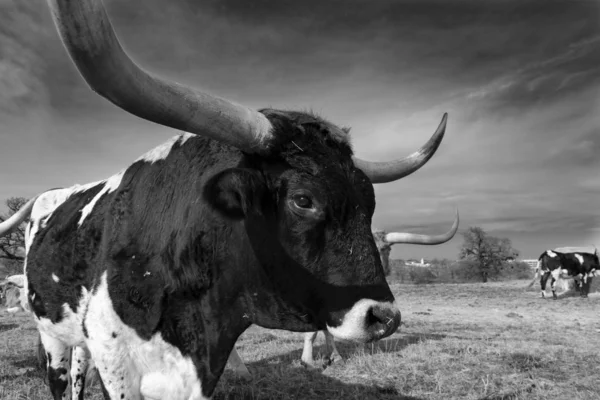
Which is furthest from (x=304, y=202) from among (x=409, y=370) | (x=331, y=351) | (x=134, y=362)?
(x=331, y=351)

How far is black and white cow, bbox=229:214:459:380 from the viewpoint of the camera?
508cm

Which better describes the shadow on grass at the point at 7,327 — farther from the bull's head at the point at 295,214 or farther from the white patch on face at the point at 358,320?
the white patch on face at the point at 358,320

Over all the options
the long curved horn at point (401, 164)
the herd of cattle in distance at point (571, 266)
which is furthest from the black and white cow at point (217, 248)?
the herd of cattle in distance at point (571, 266)

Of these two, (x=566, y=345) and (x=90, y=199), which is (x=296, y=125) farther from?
(x=566, y=345)

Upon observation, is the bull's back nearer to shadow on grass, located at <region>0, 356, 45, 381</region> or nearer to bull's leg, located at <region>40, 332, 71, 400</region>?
bull's leg, located at <region>40, 332, 71, 400</region>

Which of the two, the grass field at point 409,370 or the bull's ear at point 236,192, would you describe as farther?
the grass field at point 409,370

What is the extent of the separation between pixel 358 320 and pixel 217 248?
862mm

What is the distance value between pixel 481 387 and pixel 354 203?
3898mm

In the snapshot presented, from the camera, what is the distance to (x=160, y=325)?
2.46 metres

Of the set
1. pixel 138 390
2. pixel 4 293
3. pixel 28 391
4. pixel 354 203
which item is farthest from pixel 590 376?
pixel 4 293

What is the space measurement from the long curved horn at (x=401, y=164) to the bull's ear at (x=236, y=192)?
1.32 metres

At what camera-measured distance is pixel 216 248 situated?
7.80 ft

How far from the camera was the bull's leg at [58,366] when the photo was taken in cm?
395

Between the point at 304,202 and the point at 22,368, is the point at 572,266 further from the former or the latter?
the point at 304,202
